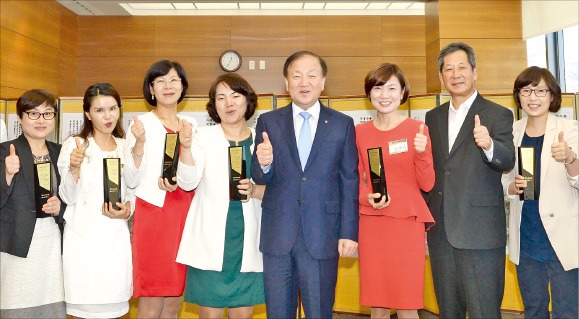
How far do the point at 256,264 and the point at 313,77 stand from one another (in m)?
0.87

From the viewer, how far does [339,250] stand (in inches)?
78.0

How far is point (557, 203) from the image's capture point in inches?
87.8

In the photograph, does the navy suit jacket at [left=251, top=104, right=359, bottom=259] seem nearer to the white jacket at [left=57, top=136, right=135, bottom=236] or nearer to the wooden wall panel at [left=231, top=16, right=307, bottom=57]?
the white jacket at [left=57, top=136, right=135, bottom=236]

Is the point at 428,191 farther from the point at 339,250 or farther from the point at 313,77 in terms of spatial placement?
the point at 313,77

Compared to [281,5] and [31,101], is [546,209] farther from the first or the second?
[281,5]

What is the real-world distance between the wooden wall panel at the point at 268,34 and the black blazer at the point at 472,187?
6300 mm

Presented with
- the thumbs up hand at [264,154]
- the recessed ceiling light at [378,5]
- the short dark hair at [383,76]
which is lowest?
the thumbs up hand at [264,154]

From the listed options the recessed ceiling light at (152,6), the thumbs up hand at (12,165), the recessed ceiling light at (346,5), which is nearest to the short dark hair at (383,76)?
the thumbs up hand at (12,165)

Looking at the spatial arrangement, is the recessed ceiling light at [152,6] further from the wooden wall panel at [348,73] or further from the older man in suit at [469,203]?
the older man in suit at [469,203]

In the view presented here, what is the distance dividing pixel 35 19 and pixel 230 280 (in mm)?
6369

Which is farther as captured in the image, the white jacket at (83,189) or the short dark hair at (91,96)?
the short dark hair at (91,96)

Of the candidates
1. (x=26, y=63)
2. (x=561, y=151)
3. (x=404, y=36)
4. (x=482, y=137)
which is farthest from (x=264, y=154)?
(x=404, y=36)

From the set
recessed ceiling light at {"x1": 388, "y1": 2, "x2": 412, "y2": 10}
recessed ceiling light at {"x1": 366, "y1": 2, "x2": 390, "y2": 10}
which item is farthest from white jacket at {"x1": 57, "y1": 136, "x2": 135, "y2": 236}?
recessed ceiling light at {"x1": 388, "y1": 2, "x2": 412, "y2": 10}

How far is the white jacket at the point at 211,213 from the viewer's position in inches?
84.4
